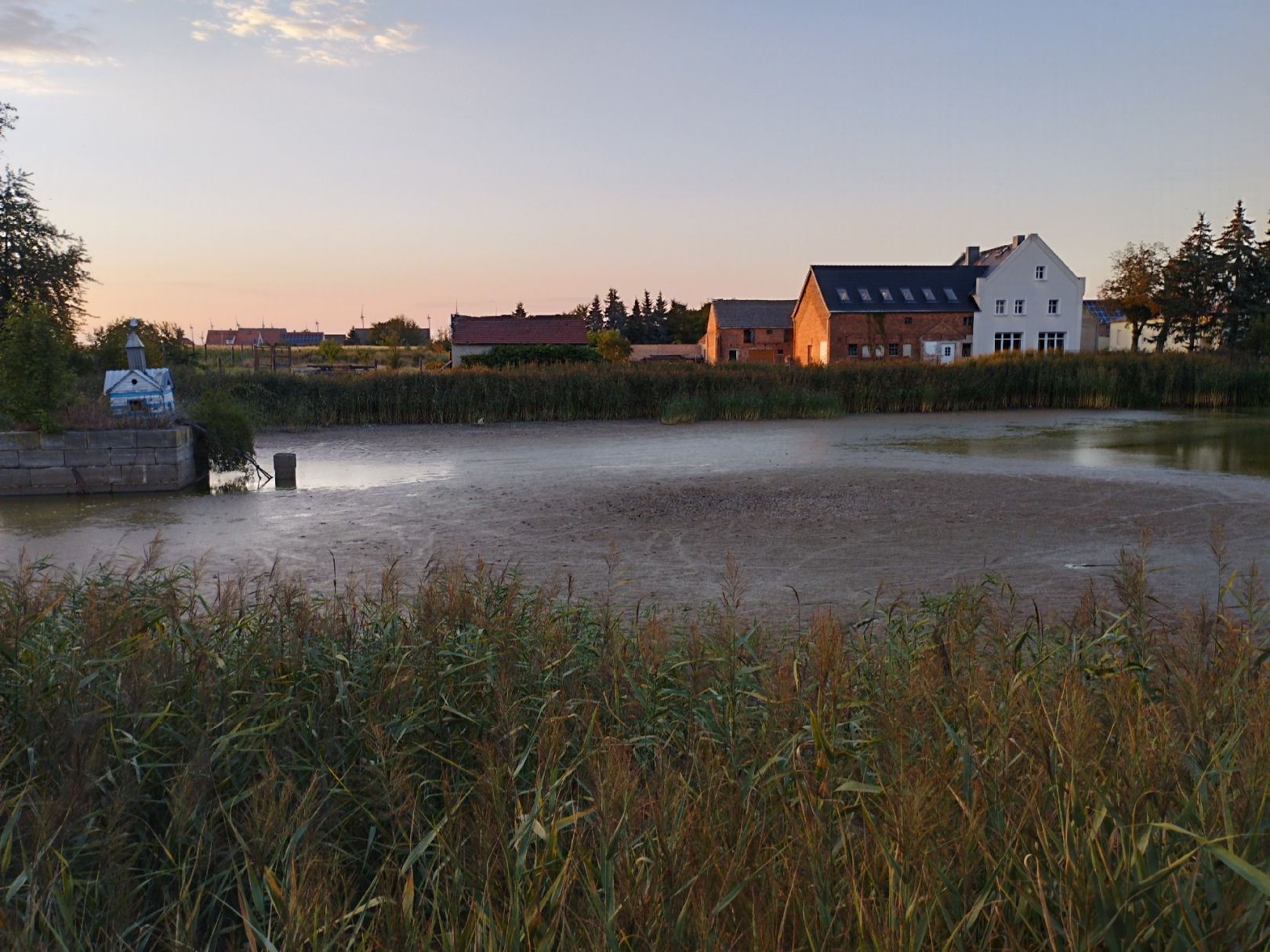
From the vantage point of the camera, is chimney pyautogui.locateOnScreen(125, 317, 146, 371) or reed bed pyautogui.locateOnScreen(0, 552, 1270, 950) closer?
reed bed pyautogui.locateOnScreen(0, 552, 1270, 950)

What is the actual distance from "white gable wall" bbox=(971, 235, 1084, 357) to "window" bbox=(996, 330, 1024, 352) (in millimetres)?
145

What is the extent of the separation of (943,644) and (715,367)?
94.0 feet

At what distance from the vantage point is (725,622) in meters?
4.01

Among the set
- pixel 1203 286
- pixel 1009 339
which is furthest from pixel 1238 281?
pixel 1009 339

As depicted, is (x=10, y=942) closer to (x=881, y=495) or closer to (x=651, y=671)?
(x=651, y=671)

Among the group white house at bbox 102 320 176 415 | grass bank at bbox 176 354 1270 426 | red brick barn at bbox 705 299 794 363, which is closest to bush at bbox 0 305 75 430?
white house at bbox 102 320 176 415

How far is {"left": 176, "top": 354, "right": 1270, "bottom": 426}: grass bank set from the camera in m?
28.0

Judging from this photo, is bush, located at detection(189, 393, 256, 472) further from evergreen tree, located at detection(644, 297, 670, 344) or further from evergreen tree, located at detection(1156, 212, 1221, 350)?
evergreen tree, located at detection(644, 297, 670, 344)

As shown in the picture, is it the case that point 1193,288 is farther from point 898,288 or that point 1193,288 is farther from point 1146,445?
point 1146,445

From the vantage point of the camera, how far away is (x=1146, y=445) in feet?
65.5

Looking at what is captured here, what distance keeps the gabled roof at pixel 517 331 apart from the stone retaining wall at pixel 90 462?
2061 inches

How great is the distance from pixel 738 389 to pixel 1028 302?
34.7 metres

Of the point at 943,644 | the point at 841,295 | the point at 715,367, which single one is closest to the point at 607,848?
the point at 943,644

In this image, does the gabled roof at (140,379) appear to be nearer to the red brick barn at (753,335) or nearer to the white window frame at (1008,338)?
the white window frame at (1008,338)
